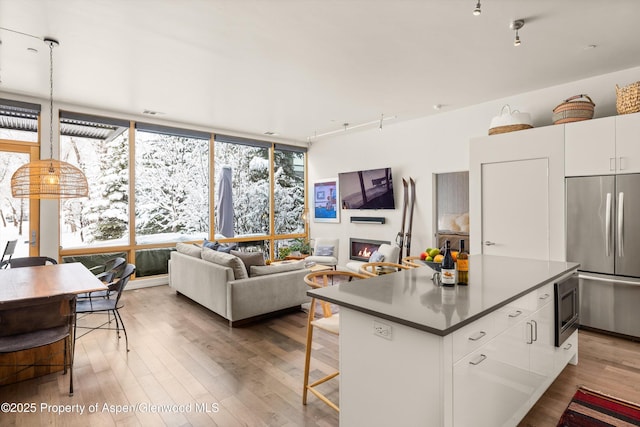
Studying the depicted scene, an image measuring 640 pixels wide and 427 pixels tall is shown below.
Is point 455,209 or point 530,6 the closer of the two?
point 530,6

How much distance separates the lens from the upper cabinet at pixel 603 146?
3357 millimetres

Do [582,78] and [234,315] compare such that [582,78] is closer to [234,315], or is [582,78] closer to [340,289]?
[340,289]

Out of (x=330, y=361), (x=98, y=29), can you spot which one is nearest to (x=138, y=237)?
(x=98, y=29)

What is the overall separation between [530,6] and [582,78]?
7.04 feet

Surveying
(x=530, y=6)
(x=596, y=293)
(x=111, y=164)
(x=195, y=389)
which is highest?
(x=530, y=6)

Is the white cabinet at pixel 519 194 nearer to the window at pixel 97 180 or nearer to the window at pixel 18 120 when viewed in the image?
the window at pixel 97 180

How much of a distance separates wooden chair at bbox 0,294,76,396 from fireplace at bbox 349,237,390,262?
4973 mm

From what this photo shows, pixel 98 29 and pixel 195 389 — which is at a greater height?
pixel 98 29

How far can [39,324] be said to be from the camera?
9.00 feet

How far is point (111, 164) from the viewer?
5.65 meters

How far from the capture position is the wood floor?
88.2 inches

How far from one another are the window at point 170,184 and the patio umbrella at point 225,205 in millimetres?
248

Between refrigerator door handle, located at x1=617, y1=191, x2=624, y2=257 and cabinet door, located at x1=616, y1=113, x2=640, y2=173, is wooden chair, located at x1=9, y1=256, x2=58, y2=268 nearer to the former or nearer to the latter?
refrigerator door handle, located at x1=617, y1=191, x2=624, y2=257

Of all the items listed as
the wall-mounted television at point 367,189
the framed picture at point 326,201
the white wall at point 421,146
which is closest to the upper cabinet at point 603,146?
the white wall at point 421,146
